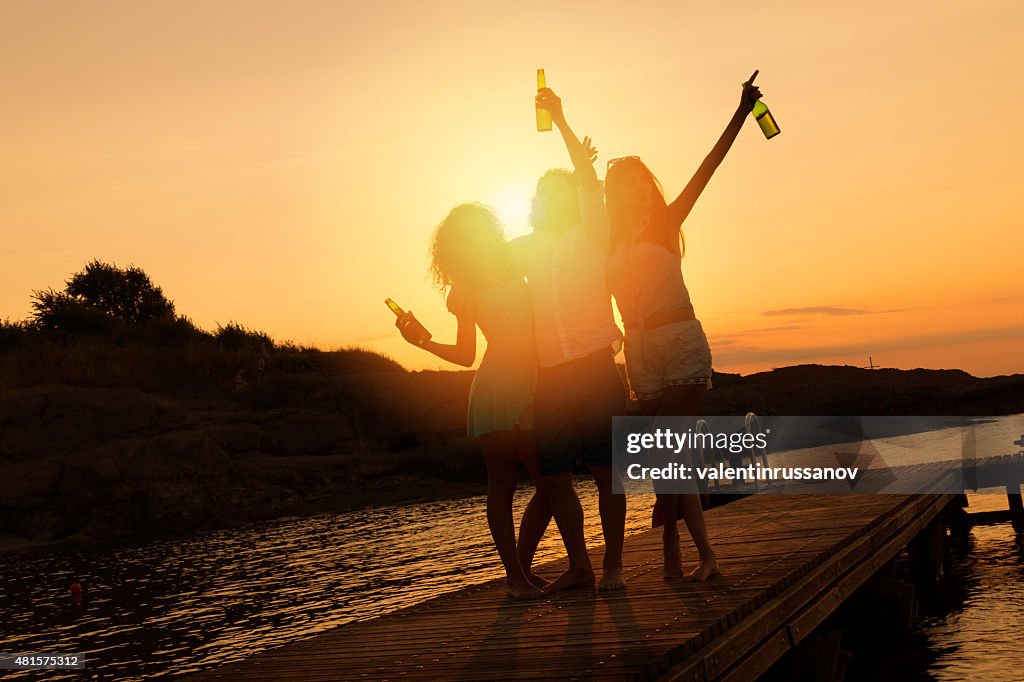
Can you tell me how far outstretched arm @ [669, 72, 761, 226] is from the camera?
19.4 feet

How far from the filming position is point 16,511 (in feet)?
104

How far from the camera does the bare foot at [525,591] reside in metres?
6.63

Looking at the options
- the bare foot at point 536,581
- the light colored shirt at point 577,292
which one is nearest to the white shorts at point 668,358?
the light colored shirt at point 577,292

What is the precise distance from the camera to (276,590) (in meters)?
18.9

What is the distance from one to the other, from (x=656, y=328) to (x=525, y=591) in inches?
82.8

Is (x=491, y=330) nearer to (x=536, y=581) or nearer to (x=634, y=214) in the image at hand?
(x=634, y=214)

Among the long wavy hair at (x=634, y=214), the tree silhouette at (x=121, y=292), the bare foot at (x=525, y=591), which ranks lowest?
the bare foot at (x=525, y=591)

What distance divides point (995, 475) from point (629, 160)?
17148mm

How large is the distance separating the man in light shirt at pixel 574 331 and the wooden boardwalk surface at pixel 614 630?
27.3 inches

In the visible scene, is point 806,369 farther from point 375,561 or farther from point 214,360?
point 375,561

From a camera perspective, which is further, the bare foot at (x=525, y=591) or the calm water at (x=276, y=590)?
the calm water at (x=276, y=590)

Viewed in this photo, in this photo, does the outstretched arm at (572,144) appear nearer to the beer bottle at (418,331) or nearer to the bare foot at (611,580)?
the beer bottle at (418,331)

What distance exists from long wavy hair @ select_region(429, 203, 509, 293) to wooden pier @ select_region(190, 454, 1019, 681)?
85.5 inches

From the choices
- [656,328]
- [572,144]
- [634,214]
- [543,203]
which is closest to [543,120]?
[572,144]
